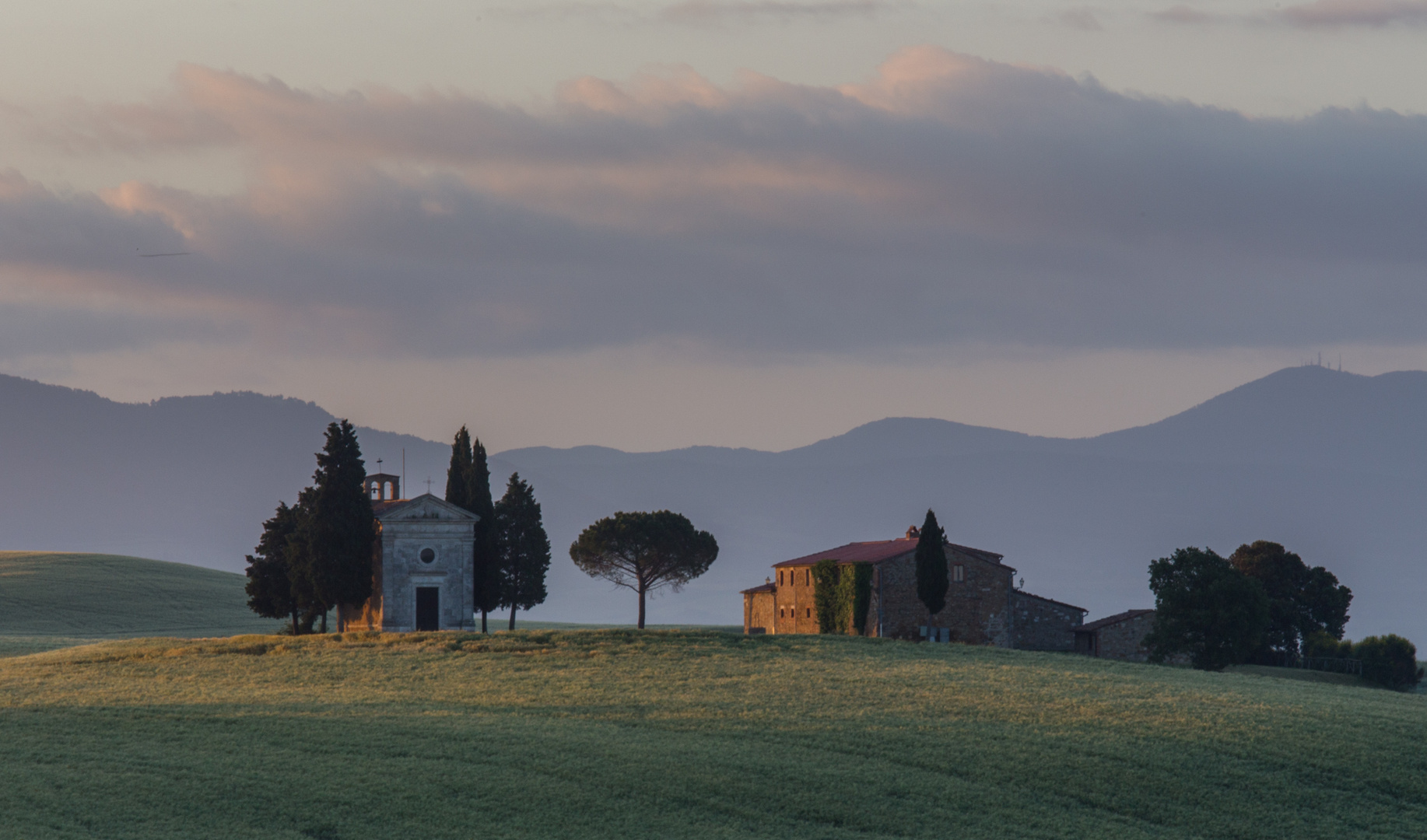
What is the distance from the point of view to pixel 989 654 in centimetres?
6531

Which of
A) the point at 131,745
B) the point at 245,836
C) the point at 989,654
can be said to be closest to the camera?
the point at 245,836

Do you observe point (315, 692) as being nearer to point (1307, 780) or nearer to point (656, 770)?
point (656, 770)

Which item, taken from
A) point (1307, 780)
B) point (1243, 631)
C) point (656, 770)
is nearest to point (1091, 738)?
point (1307, 780)

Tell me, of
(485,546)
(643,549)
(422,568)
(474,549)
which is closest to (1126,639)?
(643,549)

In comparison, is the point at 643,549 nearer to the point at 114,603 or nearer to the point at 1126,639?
the point at 1126,639

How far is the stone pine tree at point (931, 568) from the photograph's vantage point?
7888 cm

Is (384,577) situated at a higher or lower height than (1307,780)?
higher

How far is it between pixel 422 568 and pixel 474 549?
3.49 m

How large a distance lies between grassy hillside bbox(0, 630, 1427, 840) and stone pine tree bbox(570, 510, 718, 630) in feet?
104

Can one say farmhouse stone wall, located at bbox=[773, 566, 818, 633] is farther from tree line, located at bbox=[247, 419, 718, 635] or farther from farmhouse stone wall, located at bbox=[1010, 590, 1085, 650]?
farmhouse stone wall, located at bbox=[1010, 590, 1085, 650]

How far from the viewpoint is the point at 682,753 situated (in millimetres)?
36969

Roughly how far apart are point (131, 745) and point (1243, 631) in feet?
231

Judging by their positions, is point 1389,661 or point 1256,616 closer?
point 1256,616

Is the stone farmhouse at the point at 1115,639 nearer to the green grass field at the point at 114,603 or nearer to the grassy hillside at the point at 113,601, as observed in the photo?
the green grass field at the point at 114,603
